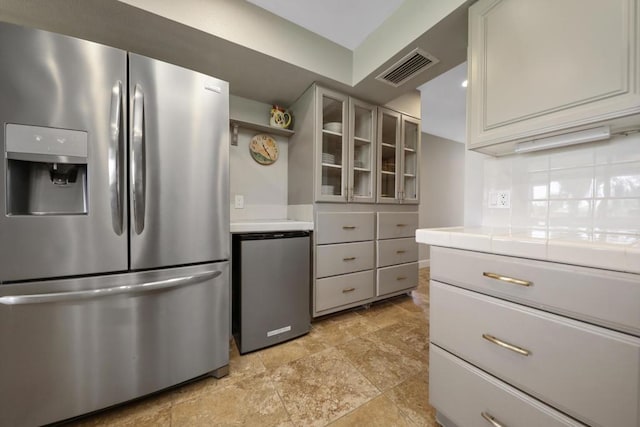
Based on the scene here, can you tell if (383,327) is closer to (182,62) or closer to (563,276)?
(563,276)

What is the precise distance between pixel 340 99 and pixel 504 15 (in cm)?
123

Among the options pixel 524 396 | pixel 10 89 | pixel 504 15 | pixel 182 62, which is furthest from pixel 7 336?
pixel 504 15

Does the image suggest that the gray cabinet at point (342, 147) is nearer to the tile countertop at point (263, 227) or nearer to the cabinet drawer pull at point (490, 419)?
the tile countertop at point (263, 227)

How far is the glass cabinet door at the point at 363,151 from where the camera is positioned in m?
2.22

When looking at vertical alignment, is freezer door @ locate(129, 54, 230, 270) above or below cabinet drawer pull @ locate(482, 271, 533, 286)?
above

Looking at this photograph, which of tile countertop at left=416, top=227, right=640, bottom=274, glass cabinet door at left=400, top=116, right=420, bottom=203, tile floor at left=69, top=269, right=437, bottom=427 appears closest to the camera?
tile countertop at left=416, top=227, right=640, bottom=274

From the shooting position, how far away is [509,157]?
123cm

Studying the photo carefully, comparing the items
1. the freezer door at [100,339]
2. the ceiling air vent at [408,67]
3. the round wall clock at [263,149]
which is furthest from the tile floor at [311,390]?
the ceiling air vent at [408,67]

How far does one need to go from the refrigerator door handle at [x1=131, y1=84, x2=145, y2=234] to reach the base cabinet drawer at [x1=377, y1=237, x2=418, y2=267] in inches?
76.4

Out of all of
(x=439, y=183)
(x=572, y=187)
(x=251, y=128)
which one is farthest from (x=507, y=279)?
(x=439, y=183)

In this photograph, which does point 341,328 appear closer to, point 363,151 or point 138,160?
point 363,151

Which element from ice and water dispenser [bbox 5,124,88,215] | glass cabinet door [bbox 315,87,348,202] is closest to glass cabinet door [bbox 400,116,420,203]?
Answer: glass cabinet door [bbox 315,87,348,202]

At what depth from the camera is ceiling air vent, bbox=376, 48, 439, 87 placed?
5.22ft

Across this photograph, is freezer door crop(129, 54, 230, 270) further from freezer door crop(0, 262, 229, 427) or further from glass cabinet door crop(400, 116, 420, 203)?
glass cabinet door crop(400, 116, 420, 203)
